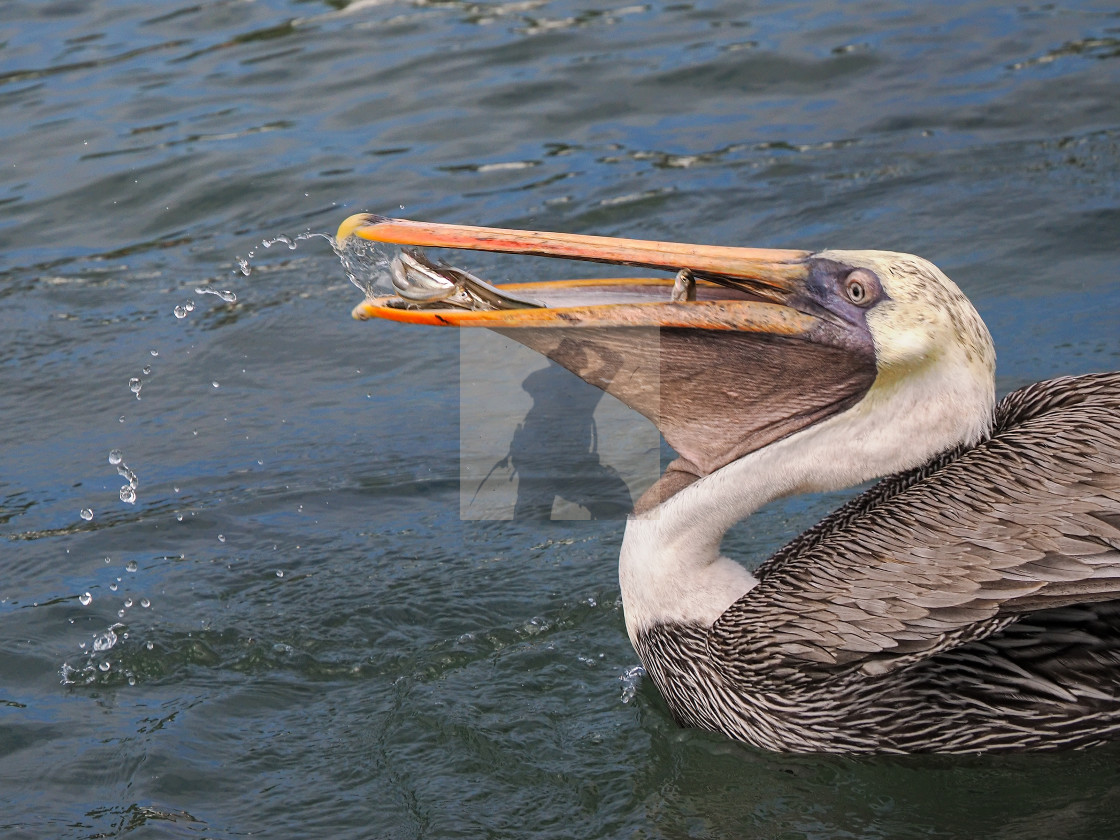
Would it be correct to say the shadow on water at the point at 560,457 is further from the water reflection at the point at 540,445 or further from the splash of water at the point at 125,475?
the splash of water at the point at 125,475

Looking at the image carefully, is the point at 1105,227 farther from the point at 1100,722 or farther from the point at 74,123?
the point at 74,123

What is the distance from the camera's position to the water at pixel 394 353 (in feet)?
11.2

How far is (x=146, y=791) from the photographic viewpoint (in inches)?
135

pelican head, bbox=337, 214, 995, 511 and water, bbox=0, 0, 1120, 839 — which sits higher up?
pelican head, bbox=337, 214, 995, 511

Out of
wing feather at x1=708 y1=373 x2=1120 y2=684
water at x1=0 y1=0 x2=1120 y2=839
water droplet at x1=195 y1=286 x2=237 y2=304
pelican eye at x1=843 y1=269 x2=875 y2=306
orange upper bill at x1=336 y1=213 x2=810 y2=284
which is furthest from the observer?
water droplet at x1=195 y1=286 x2=237 y2=304

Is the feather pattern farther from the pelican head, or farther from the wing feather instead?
the pelican head

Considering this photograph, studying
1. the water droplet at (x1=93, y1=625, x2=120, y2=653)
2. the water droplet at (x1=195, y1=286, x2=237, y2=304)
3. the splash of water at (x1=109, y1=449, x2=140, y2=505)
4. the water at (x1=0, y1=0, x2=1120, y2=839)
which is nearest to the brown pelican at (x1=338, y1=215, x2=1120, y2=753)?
the water at (x1=0, y1=0, x2=1120, y2=839)

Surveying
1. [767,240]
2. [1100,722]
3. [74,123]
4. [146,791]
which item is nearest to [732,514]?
[1100,722]

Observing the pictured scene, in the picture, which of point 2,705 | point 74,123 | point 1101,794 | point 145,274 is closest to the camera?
point 1101,794

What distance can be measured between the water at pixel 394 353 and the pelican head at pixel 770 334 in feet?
2.71

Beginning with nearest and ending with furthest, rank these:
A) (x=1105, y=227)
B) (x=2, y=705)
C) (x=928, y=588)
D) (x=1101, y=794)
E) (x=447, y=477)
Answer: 1. (x=928, y=588)
2. (x=1101, y=794)
3. (x=2, y=705)
4. (x=447, y=477)
5. (x=1105, y=227)

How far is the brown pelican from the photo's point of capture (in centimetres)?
306

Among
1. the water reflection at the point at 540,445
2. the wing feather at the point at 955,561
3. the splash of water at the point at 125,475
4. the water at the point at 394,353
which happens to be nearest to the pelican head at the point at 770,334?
the wing feather at the point at 955,561

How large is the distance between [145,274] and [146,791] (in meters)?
3.95
